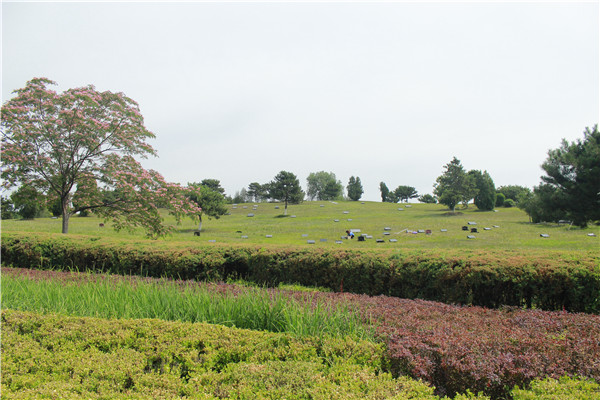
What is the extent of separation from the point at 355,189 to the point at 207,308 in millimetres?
74361

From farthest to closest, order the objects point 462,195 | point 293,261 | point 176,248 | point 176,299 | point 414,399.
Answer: point 462,195 → point 176,248 → point 293,261 → point 176,299 → point 414,399

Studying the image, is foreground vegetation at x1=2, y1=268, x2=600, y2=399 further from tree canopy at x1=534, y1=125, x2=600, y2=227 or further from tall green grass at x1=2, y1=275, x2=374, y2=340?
tree canopy at x1=534, y1=125, x2=600, y2=227

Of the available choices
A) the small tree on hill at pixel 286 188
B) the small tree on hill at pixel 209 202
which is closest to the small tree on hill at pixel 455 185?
the small tree on hill at pixel 286 188

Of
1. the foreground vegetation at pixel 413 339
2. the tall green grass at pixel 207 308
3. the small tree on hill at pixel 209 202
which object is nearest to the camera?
the foreground vegetation at pixel 413 339

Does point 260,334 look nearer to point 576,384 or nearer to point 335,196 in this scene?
point 576,384

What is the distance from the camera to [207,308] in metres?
4.37

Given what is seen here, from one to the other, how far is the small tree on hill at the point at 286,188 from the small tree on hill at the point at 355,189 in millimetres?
33936

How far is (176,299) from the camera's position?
15.0ft

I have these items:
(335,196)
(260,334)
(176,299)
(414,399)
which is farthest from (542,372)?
(335,196)

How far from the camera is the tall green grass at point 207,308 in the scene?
366cm

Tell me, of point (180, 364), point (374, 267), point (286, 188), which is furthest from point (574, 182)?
point (286, 188)

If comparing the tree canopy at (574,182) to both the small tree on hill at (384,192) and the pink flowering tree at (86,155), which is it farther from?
the small tree on hill at (384,192)

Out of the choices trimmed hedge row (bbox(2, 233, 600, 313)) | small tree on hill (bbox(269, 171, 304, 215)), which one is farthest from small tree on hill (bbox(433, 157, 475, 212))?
trimmed hedge row (bbox(2, 233, 600, 313))

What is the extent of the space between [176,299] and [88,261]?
7.34m
